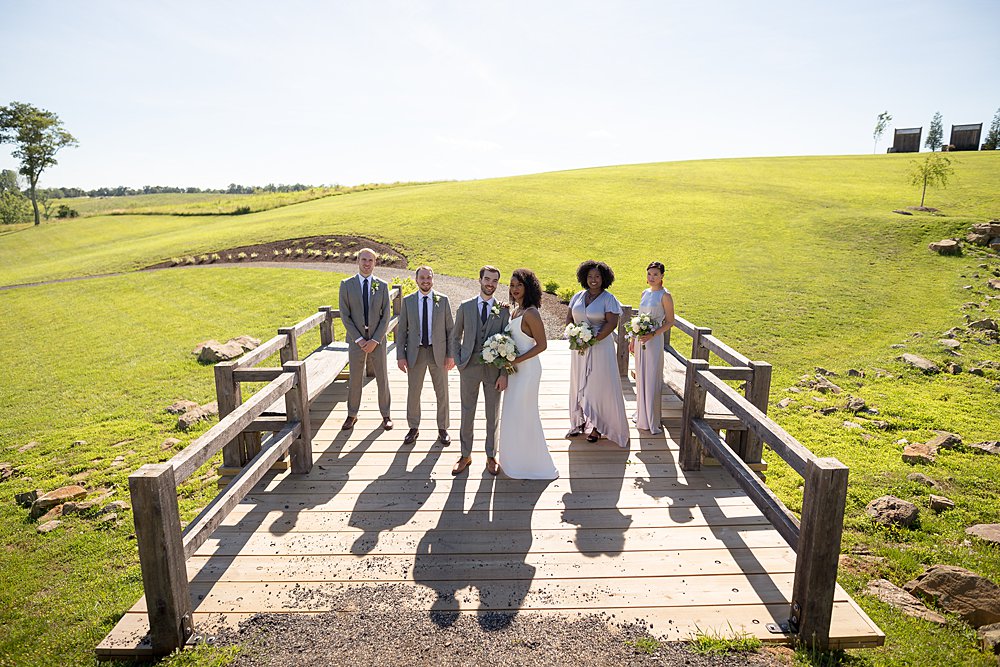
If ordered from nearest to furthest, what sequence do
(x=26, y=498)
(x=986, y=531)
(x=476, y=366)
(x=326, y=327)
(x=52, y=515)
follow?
(x=986, y=531) → (x=476, y=366) → (x=52, y=515) → (x=26, y=498) → (x=326, y=327)

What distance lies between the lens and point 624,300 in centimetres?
2145

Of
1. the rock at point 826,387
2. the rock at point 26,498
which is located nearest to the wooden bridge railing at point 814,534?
the rock at point 826,387

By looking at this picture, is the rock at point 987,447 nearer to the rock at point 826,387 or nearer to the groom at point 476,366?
the rock at point 826,387

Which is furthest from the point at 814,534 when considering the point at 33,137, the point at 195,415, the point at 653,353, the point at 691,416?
the point at 33,137

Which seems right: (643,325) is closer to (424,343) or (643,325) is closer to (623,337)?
(623,337)

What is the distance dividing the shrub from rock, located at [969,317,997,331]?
1261cm

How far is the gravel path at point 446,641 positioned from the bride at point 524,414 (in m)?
2.48

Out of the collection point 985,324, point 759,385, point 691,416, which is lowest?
point 985,324

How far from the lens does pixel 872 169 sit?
52969 mm

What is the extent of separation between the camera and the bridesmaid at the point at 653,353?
27.3 feet

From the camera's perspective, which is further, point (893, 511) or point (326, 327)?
point (326, 327)

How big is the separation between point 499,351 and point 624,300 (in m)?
15.7

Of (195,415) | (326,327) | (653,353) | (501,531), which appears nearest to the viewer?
(501,531)

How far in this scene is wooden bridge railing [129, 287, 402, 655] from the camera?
13.2 ft
